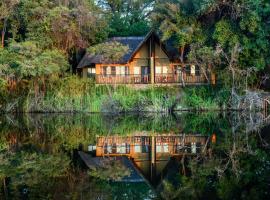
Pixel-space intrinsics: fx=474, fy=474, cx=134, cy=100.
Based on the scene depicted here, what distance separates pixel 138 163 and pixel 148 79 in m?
25.8

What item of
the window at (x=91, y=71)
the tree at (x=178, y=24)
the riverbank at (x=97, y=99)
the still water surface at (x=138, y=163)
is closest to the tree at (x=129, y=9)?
the window at (x=91, y=71)

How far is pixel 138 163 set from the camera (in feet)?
41.8

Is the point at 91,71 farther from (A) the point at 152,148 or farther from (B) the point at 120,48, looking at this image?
(A) the point at 152,148

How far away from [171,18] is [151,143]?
1922cm

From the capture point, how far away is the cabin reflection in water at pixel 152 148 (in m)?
12.1

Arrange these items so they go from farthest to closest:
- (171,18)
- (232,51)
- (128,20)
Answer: (128,20)
(171,18)
(232,51)

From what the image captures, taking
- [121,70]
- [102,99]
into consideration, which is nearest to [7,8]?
[102,99]

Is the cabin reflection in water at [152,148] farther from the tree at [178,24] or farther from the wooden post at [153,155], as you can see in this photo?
the tree at [178,24]

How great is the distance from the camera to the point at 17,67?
3136cm

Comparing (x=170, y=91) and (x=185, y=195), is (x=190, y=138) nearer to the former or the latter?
(x=185, y=195)

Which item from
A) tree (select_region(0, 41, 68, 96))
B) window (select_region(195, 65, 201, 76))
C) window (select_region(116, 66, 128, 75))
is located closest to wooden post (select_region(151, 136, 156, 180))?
tree (select_region(0, 41, 68, 96))

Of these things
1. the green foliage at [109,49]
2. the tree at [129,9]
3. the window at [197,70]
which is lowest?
the window at [197,70]

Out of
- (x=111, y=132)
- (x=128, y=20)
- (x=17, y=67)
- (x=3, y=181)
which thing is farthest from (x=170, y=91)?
(x=3, y=181)

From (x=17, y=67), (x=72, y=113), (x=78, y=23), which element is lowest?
(x=72, y=113)
